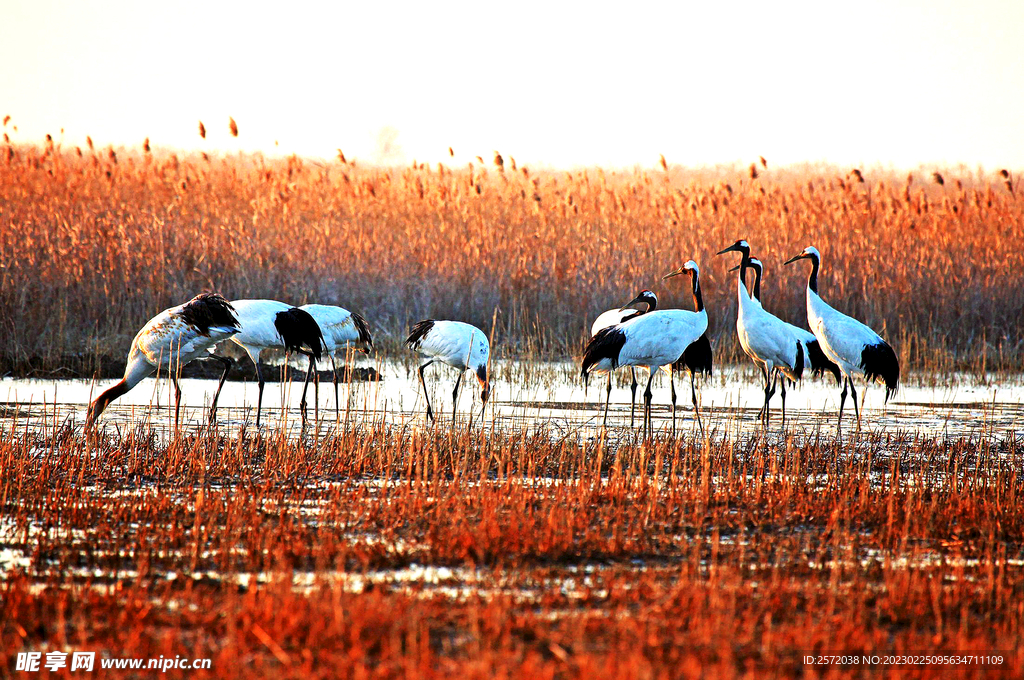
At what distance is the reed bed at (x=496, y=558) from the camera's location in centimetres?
293

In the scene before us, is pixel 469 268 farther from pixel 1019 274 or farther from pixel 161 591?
pixel 161 591

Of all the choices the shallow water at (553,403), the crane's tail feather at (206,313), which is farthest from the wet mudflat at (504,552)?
the crane's tail feather at (206,313)

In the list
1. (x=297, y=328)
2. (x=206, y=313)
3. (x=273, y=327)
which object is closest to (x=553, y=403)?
(x=297, y=328)

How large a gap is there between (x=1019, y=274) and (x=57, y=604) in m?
11.0

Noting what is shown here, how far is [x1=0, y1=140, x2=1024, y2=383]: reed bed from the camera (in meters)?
10.3

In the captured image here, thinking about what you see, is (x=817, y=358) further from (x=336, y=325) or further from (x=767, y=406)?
(x=336, y=325)

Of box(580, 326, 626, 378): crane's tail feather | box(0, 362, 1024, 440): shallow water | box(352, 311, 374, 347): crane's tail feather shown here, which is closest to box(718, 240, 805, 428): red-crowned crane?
box(0, 362, 1024, 440): shallow water

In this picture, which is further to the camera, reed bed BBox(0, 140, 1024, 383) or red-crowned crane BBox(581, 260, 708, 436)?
reed bed BBox(0, 140, 1024, 383)

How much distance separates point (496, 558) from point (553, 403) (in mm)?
4465

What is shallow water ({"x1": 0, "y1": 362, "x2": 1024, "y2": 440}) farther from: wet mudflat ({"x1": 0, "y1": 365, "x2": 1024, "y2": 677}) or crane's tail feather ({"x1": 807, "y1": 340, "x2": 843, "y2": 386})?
wet mudflat ({"x1": 0, "y1": 365, "x2": 1024, "y2": 677})

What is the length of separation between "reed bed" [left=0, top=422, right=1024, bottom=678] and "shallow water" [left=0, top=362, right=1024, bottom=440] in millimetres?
1152

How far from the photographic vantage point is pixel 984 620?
3.26 meters

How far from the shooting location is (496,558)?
385 cm

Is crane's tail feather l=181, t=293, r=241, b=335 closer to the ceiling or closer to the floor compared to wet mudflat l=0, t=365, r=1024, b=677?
closer to the ceiling
